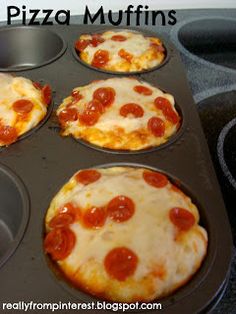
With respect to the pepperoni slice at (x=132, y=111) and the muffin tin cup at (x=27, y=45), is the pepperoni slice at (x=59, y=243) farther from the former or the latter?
the muffin tin cup at (x=27, y=45)

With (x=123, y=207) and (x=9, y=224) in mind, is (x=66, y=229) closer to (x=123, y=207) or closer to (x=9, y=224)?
(x=123, y=207)

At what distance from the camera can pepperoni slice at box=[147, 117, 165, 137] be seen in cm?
180

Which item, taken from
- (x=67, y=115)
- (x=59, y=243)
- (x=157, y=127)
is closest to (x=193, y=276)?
(x=59, y=243)

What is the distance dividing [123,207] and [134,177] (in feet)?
0.57

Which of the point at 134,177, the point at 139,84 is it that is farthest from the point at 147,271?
the point at 139,84

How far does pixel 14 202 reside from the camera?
1643mm

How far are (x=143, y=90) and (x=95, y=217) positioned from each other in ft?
2.69

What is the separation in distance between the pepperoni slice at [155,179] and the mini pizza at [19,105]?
605 millimetres

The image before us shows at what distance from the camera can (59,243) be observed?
134cm

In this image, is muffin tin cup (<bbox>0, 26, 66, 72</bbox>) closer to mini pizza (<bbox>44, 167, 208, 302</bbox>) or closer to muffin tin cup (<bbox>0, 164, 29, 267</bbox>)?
muffin tin cup (<bbox>0, 164, 29, 267</bbox>)

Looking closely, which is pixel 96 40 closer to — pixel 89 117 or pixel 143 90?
pixel 143 90

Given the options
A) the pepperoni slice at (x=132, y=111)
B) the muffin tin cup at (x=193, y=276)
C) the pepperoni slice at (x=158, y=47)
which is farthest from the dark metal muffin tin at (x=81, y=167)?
the pepperoni slice at (x=132, y=111)

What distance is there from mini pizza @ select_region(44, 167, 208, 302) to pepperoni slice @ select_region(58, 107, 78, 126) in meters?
0.37

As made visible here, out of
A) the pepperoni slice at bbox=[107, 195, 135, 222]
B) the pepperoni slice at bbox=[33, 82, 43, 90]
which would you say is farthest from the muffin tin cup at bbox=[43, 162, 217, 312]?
the pepperoni slice at bbox=[33, 82, 43, 90]
